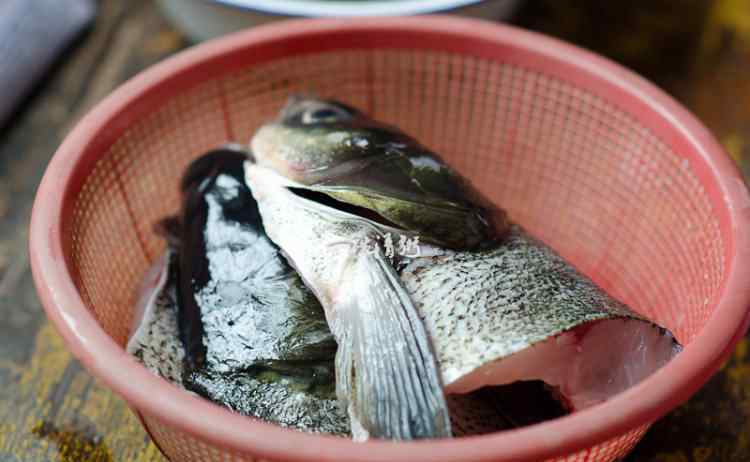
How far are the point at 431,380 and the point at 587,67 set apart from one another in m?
0.49

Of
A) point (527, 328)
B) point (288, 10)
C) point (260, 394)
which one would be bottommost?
point (260, 394)

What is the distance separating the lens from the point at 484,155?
1.13m

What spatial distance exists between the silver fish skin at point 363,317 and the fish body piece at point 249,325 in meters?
0.02

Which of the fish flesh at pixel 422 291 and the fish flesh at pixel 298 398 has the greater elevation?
the fish flesh at pixel 422 291

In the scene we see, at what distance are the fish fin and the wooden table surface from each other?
0.33 metres

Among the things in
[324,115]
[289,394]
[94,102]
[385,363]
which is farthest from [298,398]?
[94,102]

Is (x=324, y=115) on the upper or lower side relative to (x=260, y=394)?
upper

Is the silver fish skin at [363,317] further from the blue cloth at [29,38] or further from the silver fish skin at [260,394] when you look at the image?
the blue cloth at [29,38]

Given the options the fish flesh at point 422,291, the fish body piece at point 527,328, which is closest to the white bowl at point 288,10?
the fish flesh at point 422,291

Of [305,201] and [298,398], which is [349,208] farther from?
[298,398]

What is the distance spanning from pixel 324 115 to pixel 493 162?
1.00 feet

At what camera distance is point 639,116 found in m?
0.94

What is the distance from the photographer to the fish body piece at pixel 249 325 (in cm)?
75

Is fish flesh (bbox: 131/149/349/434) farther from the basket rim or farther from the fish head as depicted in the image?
the basket rim
